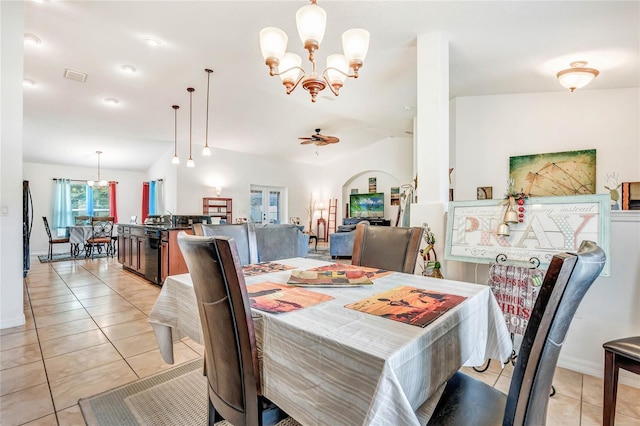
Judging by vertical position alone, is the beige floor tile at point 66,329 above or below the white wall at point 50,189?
below

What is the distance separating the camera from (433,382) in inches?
35.8

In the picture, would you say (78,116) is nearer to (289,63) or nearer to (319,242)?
(289,63)

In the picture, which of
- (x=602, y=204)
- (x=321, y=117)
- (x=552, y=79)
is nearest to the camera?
(x=602, y=204)

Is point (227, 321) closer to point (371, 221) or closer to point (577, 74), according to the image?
point (577, 74)

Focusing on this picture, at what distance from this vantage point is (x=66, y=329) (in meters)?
Result: 2.80

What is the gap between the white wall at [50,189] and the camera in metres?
7.45

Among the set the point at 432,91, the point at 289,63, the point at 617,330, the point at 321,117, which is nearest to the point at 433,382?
the point at 617,330

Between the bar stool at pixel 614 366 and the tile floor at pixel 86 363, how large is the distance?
0.24 m

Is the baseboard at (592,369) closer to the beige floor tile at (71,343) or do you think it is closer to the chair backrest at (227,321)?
the chair backrest at (227,321)

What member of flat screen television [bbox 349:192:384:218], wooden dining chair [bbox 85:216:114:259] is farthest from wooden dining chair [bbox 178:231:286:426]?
flat screen television [bbox 349:192:384:218]

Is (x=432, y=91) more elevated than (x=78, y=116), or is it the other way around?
(x=78, y=116)

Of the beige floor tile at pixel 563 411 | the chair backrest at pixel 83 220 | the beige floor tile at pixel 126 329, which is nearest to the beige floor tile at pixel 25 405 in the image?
the beige floor tile at pixel 126 329

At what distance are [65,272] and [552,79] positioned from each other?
800cm

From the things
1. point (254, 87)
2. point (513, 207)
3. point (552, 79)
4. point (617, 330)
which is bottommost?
point (617, 330)
